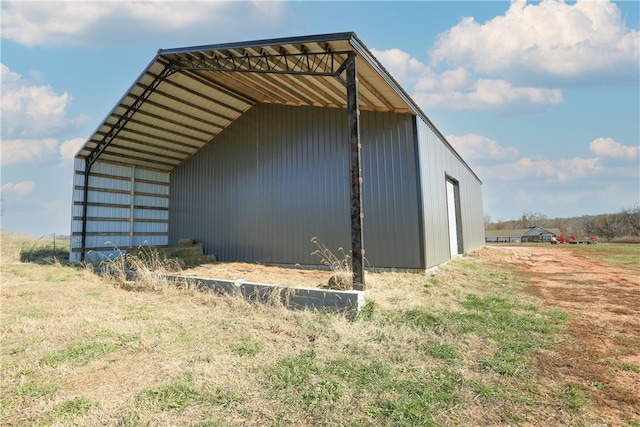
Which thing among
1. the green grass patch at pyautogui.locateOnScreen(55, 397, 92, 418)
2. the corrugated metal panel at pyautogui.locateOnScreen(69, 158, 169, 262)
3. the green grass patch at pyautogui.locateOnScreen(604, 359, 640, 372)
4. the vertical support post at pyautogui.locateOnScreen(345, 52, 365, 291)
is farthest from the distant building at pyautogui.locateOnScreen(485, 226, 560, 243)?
the green grass patch at pyautogui.locateOnScreen(55, 397, 92, 418)

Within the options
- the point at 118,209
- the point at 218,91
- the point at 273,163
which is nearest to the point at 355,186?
the point at 273,163

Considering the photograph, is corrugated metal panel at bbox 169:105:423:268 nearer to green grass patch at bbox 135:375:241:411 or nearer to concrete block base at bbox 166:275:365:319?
concrete block base at bbox 166:275:365:319

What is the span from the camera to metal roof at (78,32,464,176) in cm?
704

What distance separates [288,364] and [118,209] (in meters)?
12.7

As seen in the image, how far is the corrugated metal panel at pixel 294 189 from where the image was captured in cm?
897

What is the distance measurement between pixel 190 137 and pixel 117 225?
4674 millimetres

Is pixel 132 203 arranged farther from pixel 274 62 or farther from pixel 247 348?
pixel 247 348

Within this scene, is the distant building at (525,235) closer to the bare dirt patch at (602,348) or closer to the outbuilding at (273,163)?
the outbuilding at (273,163)

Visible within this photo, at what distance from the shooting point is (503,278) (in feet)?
30.0

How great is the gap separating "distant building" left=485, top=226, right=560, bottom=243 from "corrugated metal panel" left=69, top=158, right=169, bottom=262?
164 feet

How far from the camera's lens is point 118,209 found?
13.4 meters

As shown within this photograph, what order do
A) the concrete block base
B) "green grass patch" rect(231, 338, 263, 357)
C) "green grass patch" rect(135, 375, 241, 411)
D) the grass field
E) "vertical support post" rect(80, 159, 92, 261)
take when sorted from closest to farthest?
the grass field → "green grass patch" rect(135, 375, 241, 411) → "green grass patch" rect(231, 338, 263, 357) → the concrete block base → "vertical support post" rect(80, 159, 92, 261)

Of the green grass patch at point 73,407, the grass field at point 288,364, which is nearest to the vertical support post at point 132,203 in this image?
the grass field at point 288,364

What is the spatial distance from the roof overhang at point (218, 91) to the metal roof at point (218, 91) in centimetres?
2
